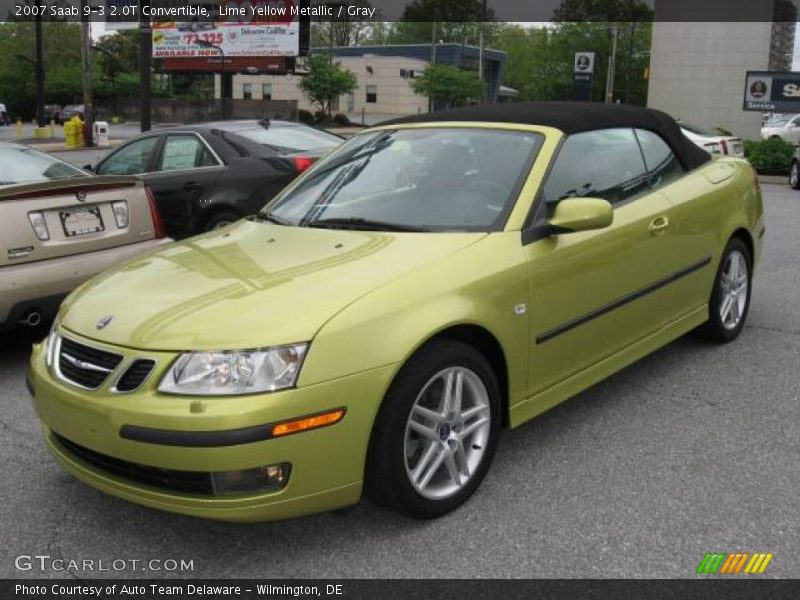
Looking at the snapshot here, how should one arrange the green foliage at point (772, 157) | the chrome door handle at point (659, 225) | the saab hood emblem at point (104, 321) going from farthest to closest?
the green foliage at point (772, 157), the chrome door handle at point (659, 225), the saab hood emblem at point (104, 321)

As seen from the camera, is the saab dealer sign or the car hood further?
the saab dealer sign

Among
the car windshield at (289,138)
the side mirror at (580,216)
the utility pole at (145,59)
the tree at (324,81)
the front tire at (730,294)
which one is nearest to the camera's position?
the side mirror at (580,216)

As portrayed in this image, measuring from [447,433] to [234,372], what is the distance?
0.88 meters

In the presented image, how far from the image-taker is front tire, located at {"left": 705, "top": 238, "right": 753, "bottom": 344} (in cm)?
503

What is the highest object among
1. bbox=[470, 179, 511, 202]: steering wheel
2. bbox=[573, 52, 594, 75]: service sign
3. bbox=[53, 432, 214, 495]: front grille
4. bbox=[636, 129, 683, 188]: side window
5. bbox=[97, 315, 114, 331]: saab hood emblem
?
bbox=[573, 52, 594, 75]: service sign

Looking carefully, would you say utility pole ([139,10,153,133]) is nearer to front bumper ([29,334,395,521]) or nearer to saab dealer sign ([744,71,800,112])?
front bumper ([29,334,395,521])

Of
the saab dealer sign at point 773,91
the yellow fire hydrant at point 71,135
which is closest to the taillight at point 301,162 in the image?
the saab dealer sign at point 773,91

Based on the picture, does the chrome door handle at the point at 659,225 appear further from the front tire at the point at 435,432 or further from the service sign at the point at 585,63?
the service sign at the point at 585,63

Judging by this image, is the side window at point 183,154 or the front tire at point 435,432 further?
the side window at point 183,154

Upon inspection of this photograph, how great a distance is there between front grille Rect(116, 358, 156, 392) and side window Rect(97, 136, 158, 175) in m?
5.54

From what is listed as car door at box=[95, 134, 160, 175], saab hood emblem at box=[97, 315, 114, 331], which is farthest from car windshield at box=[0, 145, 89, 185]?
saab hood emblem at box=[97, 315, 114, 331]

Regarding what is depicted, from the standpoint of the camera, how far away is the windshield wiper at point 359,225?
11.9 ft

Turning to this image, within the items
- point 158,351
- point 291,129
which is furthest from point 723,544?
point 291,129

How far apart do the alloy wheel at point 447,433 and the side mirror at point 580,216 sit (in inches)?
30.2
